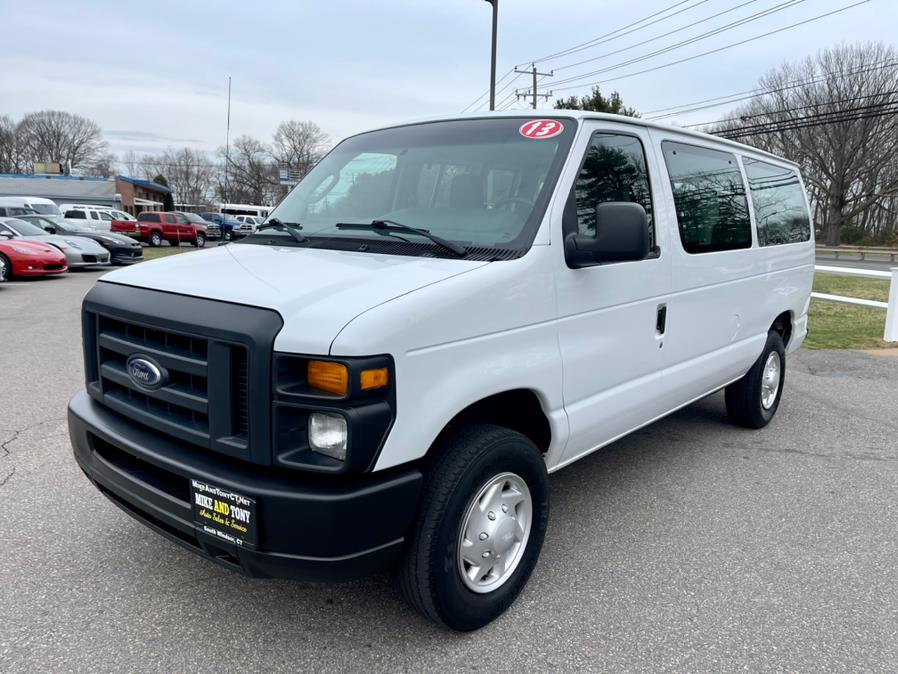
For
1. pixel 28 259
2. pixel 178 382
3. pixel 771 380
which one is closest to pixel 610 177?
pixel 178 382

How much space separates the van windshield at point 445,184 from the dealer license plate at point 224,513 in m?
1.28

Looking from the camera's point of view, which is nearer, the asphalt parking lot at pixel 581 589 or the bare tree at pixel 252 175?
the asphalt parking lot at pixel 581 589

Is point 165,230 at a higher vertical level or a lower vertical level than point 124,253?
higher

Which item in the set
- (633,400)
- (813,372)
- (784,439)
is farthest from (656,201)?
(813,372)

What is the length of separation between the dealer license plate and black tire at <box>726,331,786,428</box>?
13.6 ft

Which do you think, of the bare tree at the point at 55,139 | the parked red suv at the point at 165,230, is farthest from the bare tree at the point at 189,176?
the parked red suv at the point at 165,230

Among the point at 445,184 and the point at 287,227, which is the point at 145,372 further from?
the point at 445,184

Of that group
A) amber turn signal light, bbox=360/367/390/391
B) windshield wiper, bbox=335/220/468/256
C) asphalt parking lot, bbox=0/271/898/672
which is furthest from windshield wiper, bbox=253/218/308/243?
asphalt parking lot, bbox=0/271/898/672

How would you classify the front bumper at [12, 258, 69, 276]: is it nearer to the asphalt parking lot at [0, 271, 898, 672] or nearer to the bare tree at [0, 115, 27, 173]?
the asphalt parking lot at [0, 271, 898, 672]

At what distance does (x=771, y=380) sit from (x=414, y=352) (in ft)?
13.9

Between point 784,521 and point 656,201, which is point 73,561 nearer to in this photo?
point 656,201

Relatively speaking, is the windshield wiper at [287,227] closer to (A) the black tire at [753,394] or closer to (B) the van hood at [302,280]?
(B) the van hood at [302,280]

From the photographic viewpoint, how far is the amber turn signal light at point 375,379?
2.15 meters

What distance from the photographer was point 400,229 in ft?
9.84
